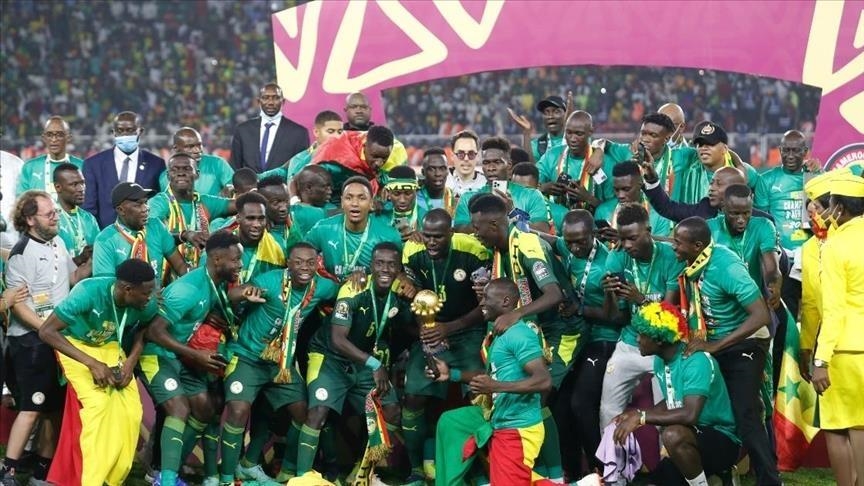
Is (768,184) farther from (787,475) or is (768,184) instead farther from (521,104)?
(521,104)

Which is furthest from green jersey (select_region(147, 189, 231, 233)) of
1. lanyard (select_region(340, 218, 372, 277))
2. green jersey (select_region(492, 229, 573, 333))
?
green jersey (select_region(492, 229, 573, 333))

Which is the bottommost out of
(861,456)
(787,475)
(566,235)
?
(787,475)

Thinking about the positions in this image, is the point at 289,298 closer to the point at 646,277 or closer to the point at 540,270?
the point at 540,270

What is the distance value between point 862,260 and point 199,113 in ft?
75.2

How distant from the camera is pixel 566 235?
8805 millimetres

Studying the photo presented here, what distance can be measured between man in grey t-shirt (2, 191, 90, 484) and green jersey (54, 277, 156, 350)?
2.71ft

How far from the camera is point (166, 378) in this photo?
853 centimetres

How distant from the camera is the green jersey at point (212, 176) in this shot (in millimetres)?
11039

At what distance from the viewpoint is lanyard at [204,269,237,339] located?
858 centimetres

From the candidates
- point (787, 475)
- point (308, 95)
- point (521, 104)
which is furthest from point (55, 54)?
point (787, 475)

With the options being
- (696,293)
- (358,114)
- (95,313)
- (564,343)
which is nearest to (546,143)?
(358,114)

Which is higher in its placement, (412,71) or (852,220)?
(412,71)

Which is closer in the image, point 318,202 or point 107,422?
point 107,422

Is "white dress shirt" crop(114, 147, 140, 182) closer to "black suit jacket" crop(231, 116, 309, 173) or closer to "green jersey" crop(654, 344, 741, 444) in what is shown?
"black suit jacket" crop(231, 116, 309, 173)
